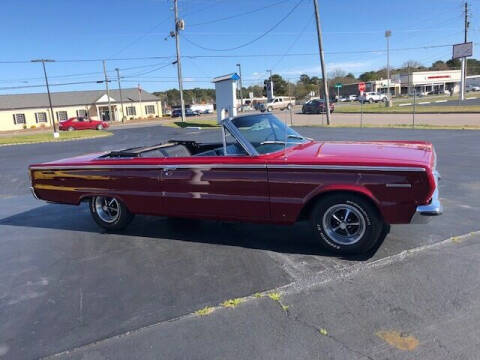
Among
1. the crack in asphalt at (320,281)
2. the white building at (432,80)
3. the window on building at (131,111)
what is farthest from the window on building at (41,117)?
the white building at (432,80)

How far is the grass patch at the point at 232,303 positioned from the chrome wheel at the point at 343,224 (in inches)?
50.5

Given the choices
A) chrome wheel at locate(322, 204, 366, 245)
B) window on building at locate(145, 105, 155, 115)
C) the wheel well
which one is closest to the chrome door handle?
the wheel well

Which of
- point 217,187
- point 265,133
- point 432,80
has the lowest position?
point 217,187

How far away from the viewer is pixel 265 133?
4719 mm

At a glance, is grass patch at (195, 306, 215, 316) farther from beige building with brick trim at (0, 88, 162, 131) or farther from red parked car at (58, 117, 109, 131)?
beige building with brick trim at (0, 88, 162, 131)

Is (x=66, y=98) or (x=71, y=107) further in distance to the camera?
(x=66, y=98)

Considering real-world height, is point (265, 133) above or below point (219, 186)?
above

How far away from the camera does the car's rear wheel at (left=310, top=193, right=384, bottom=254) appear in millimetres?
3926

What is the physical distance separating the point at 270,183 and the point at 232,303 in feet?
4.59

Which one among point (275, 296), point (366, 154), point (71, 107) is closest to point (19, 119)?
point (71, 107)

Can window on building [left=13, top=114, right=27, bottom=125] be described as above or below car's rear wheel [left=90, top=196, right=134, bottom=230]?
above

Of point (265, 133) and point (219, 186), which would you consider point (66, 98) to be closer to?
point (265, 133)

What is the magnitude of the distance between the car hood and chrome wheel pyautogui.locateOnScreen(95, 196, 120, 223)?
249cm

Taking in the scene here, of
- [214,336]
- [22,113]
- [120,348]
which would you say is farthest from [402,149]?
[22,113]
